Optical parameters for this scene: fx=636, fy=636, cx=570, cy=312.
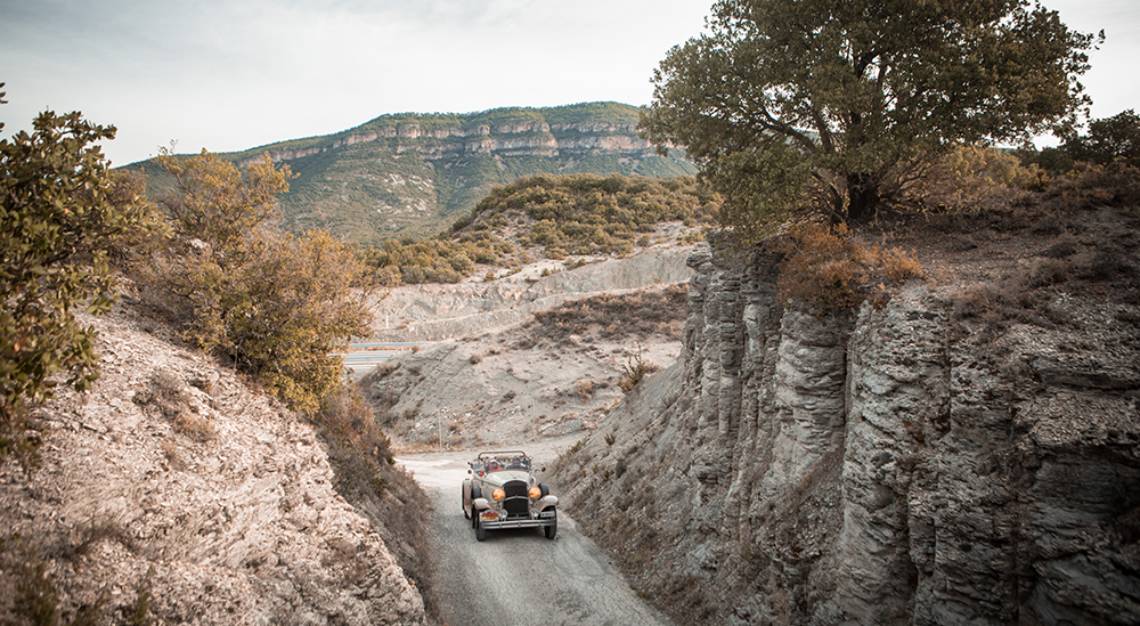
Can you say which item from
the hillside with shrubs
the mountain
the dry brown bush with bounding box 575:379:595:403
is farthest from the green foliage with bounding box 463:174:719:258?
the dry brown bush with bounding box 575:379:595:403

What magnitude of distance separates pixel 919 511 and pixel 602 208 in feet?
214

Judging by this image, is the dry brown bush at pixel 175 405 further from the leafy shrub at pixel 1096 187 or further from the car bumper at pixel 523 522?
the leafy shrub at pixel 1096 187

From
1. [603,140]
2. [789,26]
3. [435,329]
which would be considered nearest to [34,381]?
[789,26]

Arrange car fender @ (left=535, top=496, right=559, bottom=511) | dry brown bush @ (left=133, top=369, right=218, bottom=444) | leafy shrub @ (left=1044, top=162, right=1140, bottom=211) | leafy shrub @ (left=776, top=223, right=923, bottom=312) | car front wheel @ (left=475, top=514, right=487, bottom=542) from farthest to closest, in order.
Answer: car fender @ (left=535, top=496, right=559, bottom=511)
car front wheel @ (left=475, top=514, right=487, bottom=542)
leafy shrub @ (left=1044, top=162, right=1140, bottom=211)
leafy shrub @ (left=776, top=223, right=923, bottom=312)
dry brown bush @ (left=133, top=369, right=218, bottom=444)

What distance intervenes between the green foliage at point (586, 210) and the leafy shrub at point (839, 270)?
162 feet

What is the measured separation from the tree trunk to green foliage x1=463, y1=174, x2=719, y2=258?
47351mm

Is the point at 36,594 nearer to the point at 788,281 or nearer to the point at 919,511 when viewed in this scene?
the point at 919,511

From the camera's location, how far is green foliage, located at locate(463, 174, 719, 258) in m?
65.0

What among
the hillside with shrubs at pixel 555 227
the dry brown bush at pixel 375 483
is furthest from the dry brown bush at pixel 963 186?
the hillside with shrubs at pixel 555 227

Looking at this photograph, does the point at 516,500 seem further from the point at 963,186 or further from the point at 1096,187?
the point at 1096,187

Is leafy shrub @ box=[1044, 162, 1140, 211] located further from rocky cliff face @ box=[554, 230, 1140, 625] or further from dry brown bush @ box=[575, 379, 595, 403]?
dry brown bush @ box=[575, 379, 595, 403]

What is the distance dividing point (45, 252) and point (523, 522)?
13.5 m

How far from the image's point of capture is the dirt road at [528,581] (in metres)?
13.8

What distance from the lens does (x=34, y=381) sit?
5.90 metres
